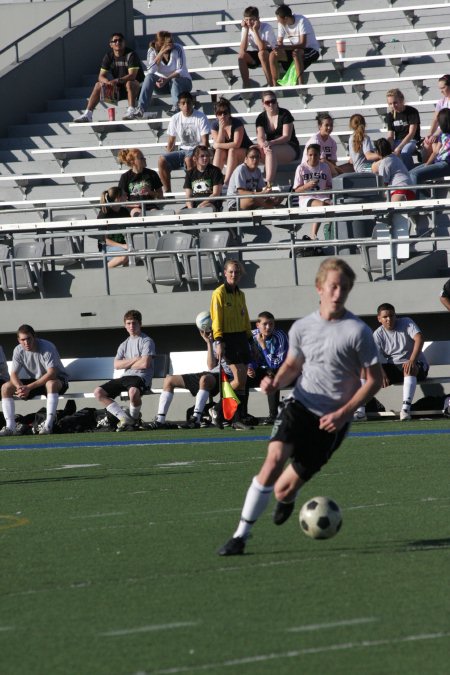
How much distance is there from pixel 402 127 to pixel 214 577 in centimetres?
1432

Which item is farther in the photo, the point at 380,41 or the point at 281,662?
the point at 380,41

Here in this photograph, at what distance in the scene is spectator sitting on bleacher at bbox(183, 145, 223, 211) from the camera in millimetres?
19391

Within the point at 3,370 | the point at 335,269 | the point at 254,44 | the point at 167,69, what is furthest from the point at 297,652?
the point at 254,44

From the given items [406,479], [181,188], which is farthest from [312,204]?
[406,479]

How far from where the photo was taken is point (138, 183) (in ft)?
64.9

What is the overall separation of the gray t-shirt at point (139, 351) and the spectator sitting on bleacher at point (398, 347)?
2.91 meters

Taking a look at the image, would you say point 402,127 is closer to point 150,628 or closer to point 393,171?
point 393,171

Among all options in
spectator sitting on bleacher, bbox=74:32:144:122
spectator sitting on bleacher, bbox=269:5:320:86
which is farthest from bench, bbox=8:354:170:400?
spectator sitting on bleacher, bbox=269:5:320:86

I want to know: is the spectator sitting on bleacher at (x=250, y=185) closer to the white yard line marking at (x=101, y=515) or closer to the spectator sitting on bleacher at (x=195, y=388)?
the spectator sitting on bleacher at (x=195, y=388)

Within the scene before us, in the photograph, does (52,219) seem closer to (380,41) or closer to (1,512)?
(380,41)

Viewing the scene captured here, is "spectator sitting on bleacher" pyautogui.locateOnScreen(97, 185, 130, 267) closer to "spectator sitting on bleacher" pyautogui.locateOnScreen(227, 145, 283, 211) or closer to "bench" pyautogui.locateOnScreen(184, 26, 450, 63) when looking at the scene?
"spectator sitting on bleacher" pyautogui.locateOnScreen(227, 145, 283, 211)

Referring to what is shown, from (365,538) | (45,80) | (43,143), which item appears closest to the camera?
(365,538)

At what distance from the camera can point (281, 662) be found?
483 centimetres

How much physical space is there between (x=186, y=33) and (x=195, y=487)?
18.2m
